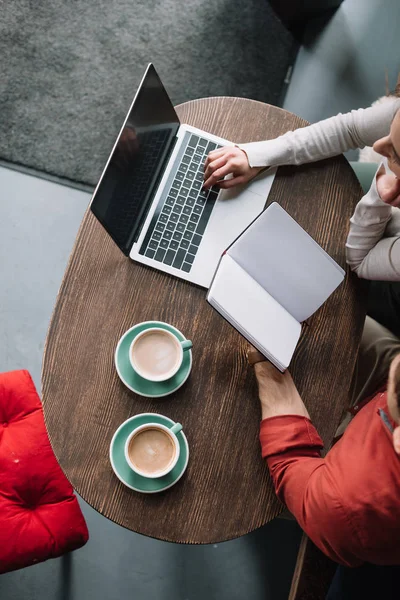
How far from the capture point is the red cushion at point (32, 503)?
1.04 meters

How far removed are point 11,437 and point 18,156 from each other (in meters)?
0.99

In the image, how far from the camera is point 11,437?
3.63ft

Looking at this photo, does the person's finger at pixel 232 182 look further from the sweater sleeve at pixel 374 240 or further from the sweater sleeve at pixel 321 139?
the sweater sleeve at pixel 374 240

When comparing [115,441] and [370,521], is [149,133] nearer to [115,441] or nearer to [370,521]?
[115,441]

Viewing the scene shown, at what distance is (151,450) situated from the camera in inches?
34.3

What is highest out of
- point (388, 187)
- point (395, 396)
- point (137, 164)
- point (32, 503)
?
point (388, 187)

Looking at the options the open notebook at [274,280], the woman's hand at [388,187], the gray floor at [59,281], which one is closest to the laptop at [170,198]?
the open notebook at [274,280]

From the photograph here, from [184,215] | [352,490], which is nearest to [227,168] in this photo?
[184,215]

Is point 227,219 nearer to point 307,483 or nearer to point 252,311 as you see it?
point 252,311

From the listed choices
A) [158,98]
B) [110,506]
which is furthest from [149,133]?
[110,506]

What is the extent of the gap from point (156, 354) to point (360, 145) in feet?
2.09

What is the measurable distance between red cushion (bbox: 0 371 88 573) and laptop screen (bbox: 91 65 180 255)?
19.9 inches

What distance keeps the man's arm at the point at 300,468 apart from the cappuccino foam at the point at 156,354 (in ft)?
0.53

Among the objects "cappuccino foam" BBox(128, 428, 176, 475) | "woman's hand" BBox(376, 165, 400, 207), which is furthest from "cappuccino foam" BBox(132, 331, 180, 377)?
"woman's hand" BBox(376, 165, 400, 207)
